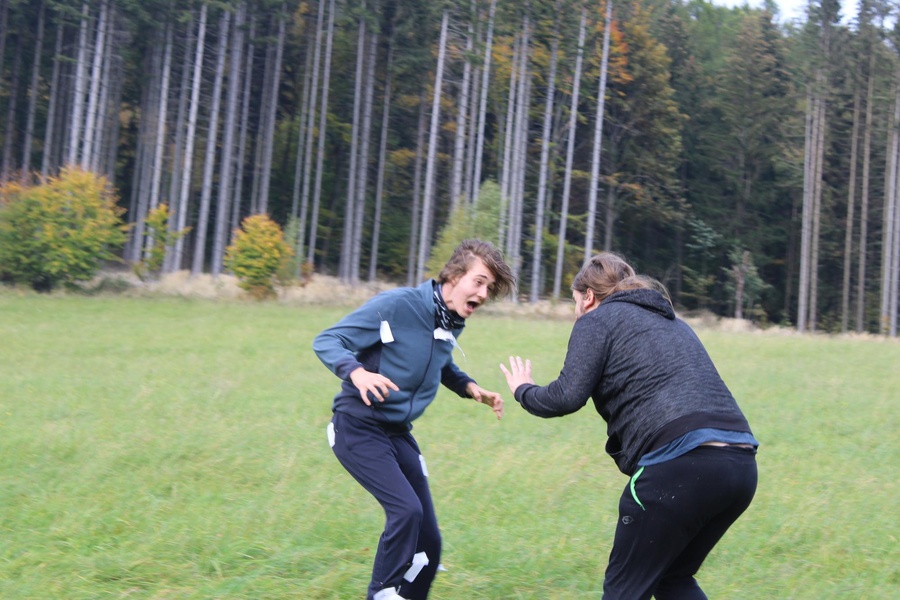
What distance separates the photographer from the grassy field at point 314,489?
5426mm

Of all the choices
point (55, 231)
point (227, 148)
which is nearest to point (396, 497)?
point (55, 231)

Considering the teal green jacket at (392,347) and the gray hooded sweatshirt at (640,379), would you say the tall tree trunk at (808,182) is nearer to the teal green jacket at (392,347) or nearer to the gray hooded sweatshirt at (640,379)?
the teal green jacket at (392,347)

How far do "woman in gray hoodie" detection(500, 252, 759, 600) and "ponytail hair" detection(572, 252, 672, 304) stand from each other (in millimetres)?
47

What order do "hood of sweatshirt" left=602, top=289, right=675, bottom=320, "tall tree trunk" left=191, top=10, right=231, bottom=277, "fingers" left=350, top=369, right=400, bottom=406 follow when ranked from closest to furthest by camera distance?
1. "hood of sweatshirt" left=602, top=289, right=675, bottom=320
2. "fingers" left=350, top=369, right=400, bottom=406
3. "tall tree trunk" left=191, top=10, right=231, bottom=277

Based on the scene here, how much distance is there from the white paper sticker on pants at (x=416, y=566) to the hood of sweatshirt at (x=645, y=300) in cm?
167

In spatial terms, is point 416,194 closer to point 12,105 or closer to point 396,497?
point 12,105

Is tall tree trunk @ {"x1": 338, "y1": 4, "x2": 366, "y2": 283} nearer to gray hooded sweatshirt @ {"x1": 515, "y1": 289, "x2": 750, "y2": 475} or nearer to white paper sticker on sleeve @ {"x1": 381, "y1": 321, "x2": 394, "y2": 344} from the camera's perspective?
white paper sticker on sleeve @ {"x1": 381, "y1": 321, "x2": 394, "y2": 344}

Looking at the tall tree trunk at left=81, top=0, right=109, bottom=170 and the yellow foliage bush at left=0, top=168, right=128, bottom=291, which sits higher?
the tall tree trunk at left=81, top=0, right=109, bottom=170

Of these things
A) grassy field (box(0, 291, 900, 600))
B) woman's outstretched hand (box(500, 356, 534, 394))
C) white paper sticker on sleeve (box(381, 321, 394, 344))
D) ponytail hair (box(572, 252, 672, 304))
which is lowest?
grassy field (box(0, 291, 900, 600))

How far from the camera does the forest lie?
36.2 meters

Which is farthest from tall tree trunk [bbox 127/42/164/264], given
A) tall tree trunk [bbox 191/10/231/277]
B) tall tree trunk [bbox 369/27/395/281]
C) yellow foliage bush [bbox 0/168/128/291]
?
tall tree trunk [bbox 369/27/395/281]

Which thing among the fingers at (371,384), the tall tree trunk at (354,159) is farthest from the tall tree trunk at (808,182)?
the fingers at (371,384)

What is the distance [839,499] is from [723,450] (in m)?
5.27

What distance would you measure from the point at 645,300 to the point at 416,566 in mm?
1821
